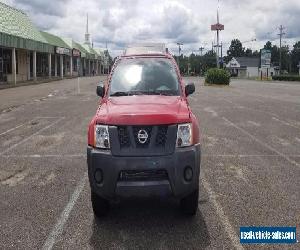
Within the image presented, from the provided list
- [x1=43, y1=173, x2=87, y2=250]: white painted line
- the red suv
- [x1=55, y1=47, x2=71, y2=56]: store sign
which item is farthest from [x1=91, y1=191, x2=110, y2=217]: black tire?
[x1=55, y1=47, x2=71, y2=56]: store sign

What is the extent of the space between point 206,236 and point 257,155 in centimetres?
521

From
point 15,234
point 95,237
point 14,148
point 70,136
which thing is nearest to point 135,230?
point 95,237

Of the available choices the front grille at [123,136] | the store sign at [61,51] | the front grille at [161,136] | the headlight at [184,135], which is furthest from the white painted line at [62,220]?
the store sign at [61,51]

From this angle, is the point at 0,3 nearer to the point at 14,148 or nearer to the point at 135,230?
the point at 14,148

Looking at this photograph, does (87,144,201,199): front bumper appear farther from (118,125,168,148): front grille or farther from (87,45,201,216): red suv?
(118,125,168,148): front grille

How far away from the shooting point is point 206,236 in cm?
532

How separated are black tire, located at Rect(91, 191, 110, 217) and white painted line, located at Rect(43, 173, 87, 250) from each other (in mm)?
458

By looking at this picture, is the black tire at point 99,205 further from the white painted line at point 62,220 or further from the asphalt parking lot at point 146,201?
the white painted line at point 62,220

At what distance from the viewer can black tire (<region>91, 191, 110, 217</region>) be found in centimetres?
579

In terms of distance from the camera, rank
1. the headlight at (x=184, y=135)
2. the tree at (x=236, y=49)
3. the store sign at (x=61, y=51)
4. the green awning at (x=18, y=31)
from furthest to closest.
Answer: the tree at (x=236, y=49) → the store sign at (x=61, y=51) → the green awning at (x=18, y=31) → the headlight at (x=184, y=135)

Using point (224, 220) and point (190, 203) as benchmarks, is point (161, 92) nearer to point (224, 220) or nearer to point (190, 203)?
point (190, 203)

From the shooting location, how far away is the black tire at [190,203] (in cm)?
575

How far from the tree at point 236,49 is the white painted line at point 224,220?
173m

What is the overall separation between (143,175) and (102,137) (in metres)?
0.75
